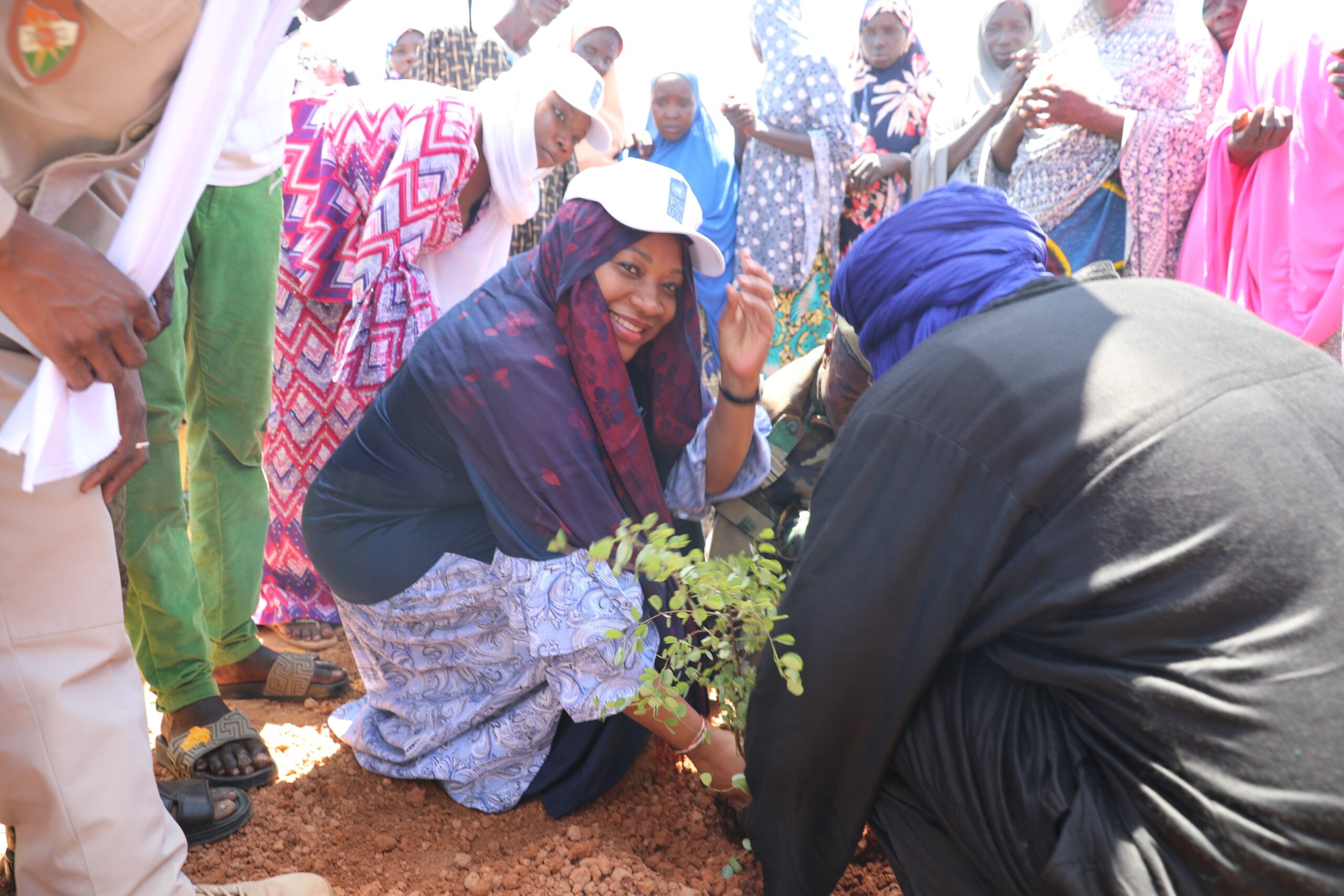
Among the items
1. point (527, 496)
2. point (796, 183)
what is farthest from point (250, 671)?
point (796, 183)

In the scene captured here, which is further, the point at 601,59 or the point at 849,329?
the point at 601,59

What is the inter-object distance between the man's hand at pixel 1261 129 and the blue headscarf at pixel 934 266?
2.20m

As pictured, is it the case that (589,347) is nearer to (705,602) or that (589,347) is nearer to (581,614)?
(581,614)

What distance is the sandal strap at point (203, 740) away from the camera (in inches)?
92.6

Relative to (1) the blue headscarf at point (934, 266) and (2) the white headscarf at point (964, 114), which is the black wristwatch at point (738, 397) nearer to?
(1) the blue headscarf at point (934, 266)

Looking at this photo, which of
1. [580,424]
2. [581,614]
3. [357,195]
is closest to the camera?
[581,614]

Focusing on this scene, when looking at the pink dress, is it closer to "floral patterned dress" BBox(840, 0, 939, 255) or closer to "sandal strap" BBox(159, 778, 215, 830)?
"sandal strap" BBox(159, 778, 215, 830)

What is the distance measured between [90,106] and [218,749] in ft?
5.19

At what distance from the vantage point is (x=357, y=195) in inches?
126

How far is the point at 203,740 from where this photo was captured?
7.80 ft

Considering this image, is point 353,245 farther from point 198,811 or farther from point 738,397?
point 198,811

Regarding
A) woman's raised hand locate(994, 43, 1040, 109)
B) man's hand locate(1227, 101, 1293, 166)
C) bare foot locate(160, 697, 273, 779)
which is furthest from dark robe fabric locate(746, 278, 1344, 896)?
woman's raised hand locate(994, 43, 1040, 109)

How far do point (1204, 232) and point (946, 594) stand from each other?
3145 mm

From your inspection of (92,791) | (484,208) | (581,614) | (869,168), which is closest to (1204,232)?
(869,168)
